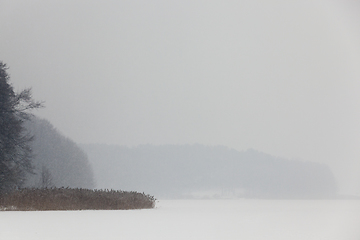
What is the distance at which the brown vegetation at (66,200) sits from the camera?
20328 mm

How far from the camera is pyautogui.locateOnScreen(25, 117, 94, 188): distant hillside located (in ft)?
161

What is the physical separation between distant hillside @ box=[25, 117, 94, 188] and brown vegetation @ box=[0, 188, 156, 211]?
2617 cm

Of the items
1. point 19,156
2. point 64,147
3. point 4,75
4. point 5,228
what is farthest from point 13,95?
point 64,147

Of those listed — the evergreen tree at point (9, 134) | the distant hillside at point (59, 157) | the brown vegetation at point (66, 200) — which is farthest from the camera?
the distant hillside at point (59, 157)

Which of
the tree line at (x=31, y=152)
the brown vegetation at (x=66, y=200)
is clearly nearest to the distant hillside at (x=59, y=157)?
the tree line at (x=31, y=152)

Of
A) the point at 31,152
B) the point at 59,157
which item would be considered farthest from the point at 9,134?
the point at 59,157

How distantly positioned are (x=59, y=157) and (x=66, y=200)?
106 ft

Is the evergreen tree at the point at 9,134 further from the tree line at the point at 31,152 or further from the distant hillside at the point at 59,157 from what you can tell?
the distant hillside at the point at 59,157

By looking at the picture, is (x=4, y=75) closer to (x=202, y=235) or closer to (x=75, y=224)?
(x=75, y=224)

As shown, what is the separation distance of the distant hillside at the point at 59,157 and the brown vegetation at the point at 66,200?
1030 inches

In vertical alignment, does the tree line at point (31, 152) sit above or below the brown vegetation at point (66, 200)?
above

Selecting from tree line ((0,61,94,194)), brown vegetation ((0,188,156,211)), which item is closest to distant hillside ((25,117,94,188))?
tree line ((0,61,94,194))

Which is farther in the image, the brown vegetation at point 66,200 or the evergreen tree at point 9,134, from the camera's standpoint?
the evergreen tree at point 9,134

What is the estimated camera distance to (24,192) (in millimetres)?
21328
